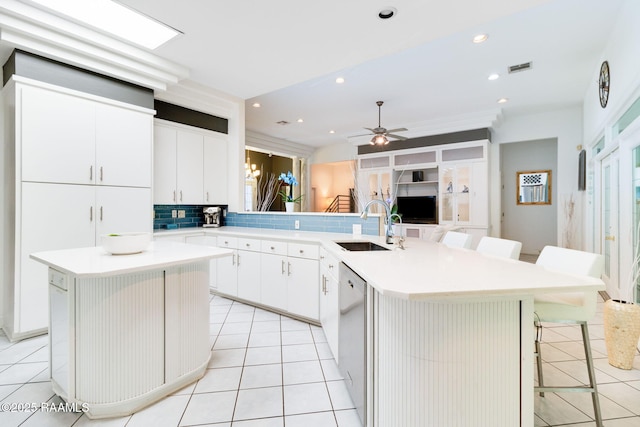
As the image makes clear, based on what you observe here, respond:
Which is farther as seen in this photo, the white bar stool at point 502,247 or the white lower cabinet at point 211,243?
the white lower cabinet at point 211,243

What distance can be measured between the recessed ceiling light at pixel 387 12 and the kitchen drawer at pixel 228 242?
8.99ft

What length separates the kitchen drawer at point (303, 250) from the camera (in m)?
2.80

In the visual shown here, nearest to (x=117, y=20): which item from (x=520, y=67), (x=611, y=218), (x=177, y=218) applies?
(x=177, y=218)

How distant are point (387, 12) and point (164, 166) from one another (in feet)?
10.2

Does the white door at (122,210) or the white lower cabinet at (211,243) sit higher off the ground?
the white door at (122,210)

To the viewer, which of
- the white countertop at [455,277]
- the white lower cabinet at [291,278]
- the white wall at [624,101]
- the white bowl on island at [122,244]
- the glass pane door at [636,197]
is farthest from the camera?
the white lower cabinet at [291,278]

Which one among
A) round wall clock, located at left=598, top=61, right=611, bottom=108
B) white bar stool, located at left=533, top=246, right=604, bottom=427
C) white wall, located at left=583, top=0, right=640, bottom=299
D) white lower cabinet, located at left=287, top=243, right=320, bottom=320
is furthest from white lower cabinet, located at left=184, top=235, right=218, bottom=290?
round wall clock, located at left=598, top=61, right=611, bottom=108

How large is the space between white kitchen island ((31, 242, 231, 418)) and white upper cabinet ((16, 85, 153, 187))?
1.26 metres

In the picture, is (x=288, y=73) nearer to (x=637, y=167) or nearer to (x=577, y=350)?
(x=637, y=167)

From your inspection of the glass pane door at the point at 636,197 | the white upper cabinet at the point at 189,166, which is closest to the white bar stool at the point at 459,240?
the glass pane door at the point at 636,197

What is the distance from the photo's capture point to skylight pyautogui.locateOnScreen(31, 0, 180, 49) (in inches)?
91.7

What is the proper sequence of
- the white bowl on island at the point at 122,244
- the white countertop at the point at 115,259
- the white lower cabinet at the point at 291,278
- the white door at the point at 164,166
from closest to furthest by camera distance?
1. the white countertop at the point at 115,259
2. the white bowl on island at the point at 122,244
3. the white lower cabinet at the point at 291,278
4. the white door at the point at 164,166

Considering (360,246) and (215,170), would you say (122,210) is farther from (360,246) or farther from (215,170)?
(360,246)

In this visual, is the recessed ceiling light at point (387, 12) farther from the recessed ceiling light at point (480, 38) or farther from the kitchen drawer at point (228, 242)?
the kitchen drawer at point (228, 242)
